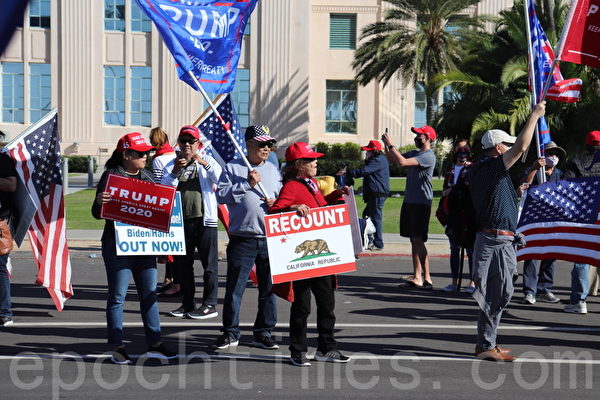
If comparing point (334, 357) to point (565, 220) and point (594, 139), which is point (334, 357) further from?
point (594, 139)

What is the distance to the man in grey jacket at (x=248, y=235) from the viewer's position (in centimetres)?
727

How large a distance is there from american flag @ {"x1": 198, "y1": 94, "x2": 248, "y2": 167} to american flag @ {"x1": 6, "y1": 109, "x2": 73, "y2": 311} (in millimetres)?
1747

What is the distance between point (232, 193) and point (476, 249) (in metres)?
2.08

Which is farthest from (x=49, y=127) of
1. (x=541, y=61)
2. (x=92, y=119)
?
(x=92, y=119)

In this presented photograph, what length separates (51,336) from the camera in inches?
307

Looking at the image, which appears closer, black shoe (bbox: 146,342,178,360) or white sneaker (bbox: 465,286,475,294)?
black shoe (bbox: 146,342,178,360)

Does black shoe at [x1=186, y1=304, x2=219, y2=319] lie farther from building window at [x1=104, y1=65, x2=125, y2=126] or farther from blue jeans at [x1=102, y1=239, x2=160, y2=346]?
building window at [x1=104, y1=65, x2=125, y2=126]

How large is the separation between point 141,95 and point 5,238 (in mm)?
36948

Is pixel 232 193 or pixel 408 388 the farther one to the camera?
pixel 232 193

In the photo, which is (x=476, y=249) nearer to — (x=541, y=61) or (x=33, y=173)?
(x=541, y=61)

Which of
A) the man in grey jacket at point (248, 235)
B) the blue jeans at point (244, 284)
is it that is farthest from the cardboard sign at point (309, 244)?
the blue jeans at point (244, 284)

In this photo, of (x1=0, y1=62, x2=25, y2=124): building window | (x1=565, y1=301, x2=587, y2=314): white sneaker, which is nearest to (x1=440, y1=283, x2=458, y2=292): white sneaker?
(x1=565, y1=301, x2=587, y2=314): white sneaker

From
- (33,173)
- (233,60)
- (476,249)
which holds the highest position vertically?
(233,60)

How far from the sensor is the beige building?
1718 inches
